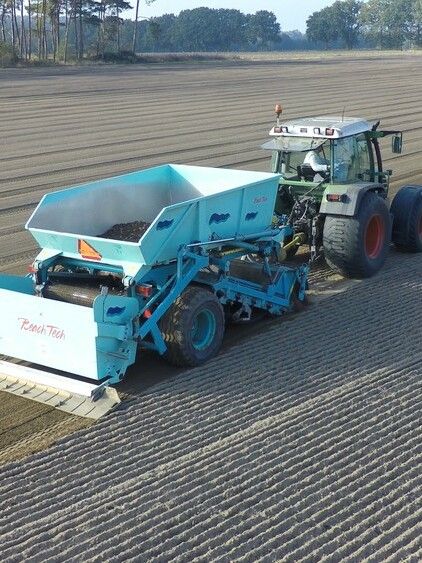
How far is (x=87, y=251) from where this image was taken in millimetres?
6902

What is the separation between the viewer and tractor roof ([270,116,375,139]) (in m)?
9.04

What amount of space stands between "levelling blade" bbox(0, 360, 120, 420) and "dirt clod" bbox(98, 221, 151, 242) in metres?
1.70

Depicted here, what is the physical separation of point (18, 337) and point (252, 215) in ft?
8.36

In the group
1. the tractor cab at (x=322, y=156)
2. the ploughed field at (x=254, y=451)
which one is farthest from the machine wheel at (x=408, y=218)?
the tractor cab at (x=322, y=156)

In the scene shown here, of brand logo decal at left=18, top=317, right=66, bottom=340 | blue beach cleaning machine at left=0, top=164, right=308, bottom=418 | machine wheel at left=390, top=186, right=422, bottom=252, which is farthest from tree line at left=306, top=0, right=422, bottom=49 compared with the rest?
brand logo decal at left=18, top=317, right=66, bottom=340

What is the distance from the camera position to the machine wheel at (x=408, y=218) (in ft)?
32.4

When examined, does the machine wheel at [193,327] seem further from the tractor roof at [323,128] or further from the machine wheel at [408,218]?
the machine wheel at [408,218]

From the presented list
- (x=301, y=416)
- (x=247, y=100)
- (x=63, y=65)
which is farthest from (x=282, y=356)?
(x=63, y=65)

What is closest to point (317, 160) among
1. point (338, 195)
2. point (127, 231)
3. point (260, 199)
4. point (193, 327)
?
point (338, 195)

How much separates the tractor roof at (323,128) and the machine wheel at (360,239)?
0.78 metres

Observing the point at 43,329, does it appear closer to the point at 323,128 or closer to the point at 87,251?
the point at 87,251

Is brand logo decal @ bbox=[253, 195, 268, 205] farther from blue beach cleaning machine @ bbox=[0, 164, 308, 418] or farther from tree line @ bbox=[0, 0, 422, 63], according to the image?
tree line @ bbox=[0, 0, 422, 63]

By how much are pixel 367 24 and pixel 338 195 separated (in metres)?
150

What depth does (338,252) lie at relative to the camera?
8930 mm
